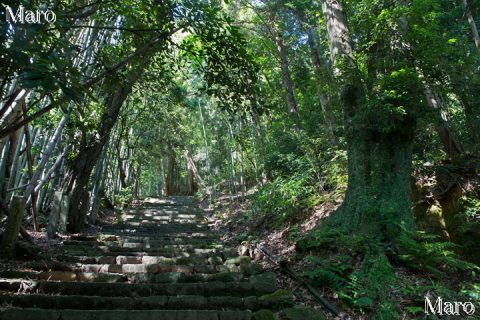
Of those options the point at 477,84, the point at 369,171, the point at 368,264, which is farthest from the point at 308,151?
the point at 368,264

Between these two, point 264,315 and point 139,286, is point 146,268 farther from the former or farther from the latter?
point 264,315

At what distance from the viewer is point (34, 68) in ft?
6.38

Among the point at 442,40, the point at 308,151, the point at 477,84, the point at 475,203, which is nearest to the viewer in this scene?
the point at 442,40

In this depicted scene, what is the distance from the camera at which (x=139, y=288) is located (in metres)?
4.18

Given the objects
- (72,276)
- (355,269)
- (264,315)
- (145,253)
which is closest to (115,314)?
(264,315)

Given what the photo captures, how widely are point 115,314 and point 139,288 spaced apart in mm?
877

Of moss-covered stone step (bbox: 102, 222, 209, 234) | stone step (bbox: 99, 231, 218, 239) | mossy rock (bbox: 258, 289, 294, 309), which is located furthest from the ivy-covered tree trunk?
moss-covered stone step (bbox: 102, 222, 209, 234)

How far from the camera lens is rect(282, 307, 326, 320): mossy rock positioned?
3465 millimetres

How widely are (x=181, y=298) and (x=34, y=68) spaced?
9.51 ft

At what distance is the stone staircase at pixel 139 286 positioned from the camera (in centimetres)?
341

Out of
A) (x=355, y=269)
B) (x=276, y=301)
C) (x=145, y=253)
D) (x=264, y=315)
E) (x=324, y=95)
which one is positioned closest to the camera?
(x=264, y=315)

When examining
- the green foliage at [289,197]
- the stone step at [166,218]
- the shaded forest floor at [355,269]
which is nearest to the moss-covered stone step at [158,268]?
the shaded forest floor at [355,269]

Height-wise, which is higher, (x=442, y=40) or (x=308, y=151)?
(x=442, y=40)

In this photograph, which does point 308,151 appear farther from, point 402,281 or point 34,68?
point 34,68
